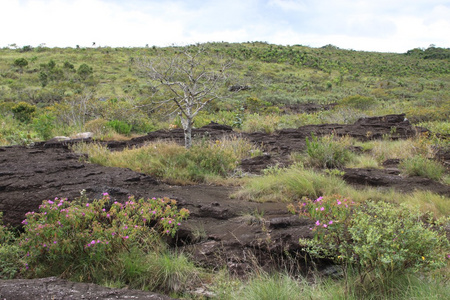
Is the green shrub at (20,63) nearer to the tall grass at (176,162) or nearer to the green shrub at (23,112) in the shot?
the green shrub at (23,112)

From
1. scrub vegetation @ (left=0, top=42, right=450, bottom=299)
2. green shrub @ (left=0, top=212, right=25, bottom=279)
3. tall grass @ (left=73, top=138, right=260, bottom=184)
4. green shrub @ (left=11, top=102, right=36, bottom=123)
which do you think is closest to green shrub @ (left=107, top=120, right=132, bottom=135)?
scrub vegetation @ (left=0, top=42, right=450, bottom=299)

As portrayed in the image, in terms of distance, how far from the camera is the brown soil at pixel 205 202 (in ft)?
11.9

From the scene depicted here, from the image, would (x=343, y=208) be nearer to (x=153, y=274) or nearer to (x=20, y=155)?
(x=153, y=274)

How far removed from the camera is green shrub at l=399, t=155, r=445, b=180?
650 cm

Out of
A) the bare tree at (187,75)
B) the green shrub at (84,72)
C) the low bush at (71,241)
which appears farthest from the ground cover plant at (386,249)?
the green shrub at (84,72)

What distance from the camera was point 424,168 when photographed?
670 cm

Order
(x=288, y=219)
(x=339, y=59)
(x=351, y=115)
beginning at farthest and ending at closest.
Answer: (x=339, y=59) < (x=351, y=115) < (x=288, y=219)

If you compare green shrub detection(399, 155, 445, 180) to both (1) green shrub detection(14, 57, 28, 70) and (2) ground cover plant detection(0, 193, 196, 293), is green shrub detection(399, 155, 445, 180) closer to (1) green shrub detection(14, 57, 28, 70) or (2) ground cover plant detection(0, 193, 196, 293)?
(2) ground cover plant detection(0, 193, 196, 293)

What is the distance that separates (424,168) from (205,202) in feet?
15.4

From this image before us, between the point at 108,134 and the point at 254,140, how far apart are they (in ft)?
16.9

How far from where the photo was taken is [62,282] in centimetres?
263

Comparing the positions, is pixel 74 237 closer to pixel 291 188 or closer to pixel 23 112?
pixel 291 188

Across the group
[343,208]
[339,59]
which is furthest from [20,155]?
[339,59]

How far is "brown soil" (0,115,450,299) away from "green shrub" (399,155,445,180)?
1.11 feet
